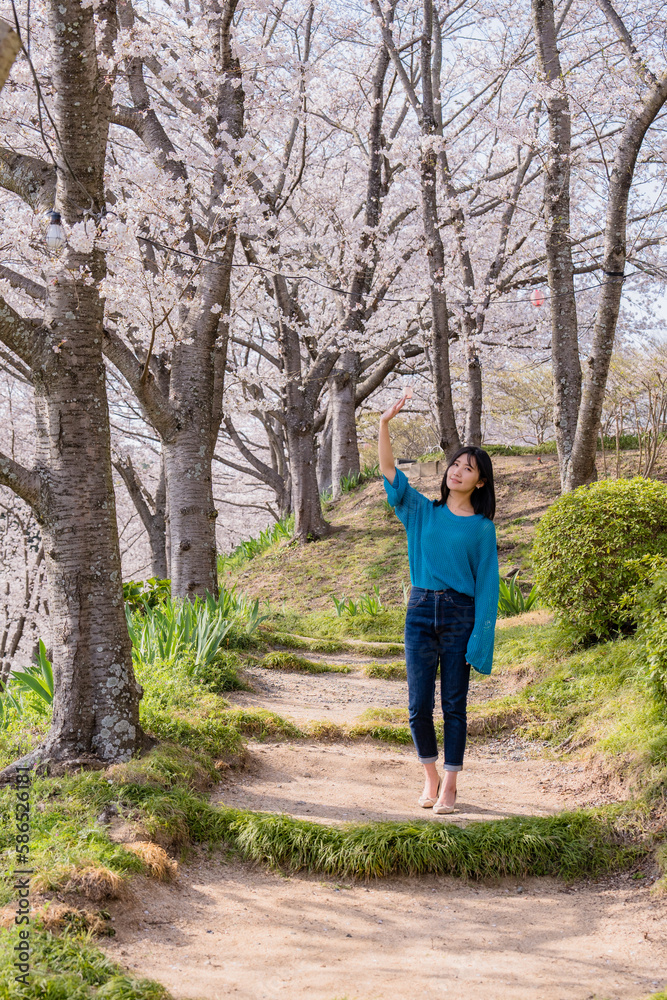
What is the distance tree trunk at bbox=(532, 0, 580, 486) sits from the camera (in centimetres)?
720

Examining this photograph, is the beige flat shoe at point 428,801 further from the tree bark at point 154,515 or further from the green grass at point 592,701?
the tree bark at point 154,515

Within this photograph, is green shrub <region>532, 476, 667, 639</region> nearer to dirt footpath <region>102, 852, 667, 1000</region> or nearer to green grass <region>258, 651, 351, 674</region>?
green grass <region>258, 651, 351, 674</region>

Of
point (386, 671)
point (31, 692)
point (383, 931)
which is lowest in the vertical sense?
point (383, 931)

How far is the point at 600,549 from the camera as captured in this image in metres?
5.23

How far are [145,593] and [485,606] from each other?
4.77m

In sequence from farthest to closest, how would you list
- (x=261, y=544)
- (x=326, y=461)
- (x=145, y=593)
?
(x=326, y=461)
(x=261, y=544)
(x=145, y=593)

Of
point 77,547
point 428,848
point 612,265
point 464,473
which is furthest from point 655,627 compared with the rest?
point 612,265

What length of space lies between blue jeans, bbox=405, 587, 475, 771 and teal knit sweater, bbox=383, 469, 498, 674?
0.05 metres

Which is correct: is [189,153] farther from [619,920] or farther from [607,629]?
[619,920]

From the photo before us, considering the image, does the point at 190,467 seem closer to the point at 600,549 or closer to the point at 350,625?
the point at 350,625

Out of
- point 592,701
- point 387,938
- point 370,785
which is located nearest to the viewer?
point 387,938

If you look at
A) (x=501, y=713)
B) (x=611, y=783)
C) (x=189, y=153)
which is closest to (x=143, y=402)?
(x=189, y=153)

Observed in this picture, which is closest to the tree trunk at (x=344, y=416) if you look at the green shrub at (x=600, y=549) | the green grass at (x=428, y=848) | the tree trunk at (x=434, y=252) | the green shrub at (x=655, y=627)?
the tree trunk at (x=434, y=252)

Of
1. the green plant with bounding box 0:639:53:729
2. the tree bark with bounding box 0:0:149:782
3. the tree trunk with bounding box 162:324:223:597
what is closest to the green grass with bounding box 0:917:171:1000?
the tree bark with bounding box 0:0:149:782
